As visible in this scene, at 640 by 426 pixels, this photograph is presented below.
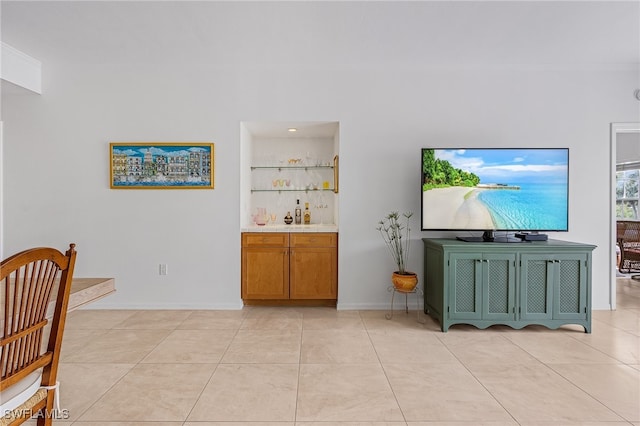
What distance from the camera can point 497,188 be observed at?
11.6 ft

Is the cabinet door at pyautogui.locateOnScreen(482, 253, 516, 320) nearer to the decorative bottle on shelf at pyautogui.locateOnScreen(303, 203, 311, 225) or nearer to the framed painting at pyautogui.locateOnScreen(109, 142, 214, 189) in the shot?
the decorative bottle on shelf at pyautogui.locateOnScreen(303, 203, 311, 225)

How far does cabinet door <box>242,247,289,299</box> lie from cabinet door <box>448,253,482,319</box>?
1.75 m

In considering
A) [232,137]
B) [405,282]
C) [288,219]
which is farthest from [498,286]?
[232,137]

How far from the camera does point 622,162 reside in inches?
289

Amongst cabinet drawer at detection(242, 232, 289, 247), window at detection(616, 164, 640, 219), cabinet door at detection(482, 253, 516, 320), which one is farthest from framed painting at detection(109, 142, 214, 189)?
window at detection(616, 164, 640, 219)

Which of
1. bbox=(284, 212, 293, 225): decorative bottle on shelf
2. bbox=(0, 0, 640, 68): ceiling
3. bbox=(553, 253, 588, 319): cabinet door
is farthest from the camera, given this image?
bbox=(284, 212, 293, 225): decorative bottle on shelf

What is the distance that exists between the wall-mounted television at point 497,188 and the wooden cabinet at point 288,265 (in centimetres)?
125

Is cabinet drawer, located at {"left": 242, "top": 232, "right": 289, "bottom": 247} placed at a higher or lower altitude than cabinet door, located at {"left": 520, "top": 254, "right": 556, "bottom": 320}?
higher

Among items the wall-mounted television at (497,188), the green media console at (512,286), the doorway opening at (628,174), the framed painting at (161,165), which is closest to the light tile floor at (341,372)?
the green media console at (512,286)

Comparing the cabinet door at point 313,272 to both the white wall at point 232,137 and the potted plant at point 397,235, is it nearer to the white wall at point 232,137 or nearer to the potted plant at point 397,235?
the white wall at point 232,137

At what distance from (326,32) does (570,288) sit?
10.7 feet

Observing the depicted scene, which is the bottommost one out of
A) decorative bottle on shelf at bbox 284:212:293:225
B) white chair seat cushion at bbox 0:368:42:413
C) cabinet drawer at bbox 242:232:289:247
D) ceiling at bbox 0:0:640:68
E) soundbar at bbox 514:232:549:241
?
white chair seat cushion at bbox 0:368:42:413

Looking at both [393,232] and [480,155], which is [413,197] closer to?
[393,232]

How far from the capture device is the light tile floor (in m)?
1.96
